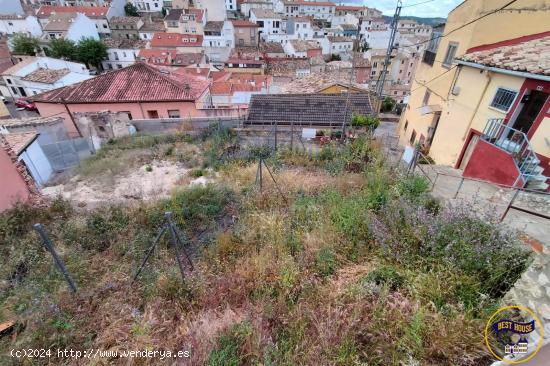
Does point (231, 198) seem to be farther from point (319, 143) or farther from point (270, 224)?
point (319, 143)

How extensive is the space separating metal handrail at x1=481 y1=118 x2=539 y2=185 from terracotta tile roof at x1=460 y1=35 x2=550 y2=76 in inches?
63.2

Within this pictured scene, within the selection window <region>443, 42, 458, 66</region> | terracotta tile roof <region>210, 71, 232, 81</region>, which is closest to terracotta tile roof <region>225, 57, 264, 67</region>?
terracotta tile roof <region>210, 71, 232, 81</region>

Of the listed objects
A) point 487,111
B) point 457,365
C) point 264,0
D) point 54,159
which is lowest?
point 54,159

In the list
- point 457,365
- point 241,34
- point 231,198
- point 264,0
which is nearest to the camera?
point 457,365

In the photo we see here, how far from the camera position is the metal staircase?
20.4ft

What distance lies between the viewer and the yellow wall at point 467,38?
8.51 meters

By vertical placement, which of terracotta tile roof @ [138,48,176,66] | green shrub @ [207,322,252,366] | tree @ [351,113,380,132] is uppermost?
terracotta tile roof @ [138,48,176,66]

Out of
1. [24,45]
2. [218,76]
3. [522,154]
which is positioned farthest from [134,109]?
[24,45]

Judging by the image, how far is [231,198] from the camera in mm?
6852

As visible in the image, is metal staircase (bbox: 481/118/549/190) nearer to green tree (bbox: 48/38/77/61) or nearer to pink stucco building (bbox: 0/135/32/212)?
pink stucco building (bbox: 0/135/32/212)

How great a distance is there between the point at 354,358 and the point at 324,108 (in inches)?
607

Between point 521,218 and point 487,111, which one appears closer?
point 521,218

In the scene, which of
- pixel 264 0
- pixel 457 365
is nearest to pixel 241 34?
pixel 264 0

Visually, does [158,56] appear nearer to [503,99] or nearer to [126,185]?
[126,185]
